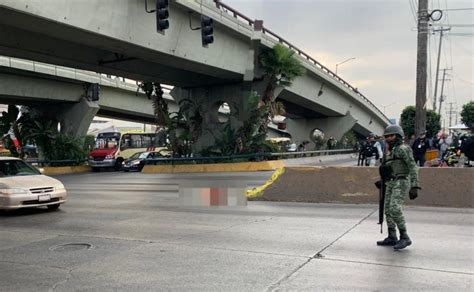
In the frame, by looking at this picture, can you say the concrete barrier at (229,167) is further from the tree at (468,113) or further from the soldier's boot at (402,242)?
the tree at (468,113)

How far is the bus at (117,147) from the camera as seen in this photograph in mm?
30734

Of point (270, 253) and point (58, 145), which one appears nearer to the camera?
point (270, 253)

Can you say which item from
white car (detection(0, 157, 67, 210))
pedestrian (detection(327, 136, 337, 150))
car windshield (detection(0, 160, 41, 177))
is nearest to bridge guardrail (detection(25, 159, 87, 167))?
car windshield (detection(0, 160, 41, 177))

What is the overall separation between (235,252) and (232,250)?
0.42ft

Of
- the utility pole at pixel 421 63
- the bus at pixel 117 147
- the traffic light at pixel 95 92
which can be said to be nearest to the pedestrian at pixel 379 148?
the utility pole at pixel 421 63

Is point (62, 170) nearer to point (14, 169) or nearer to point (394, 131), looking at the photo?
point (14, 169)

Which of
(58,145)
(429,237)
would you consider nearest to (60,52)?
(58,145)

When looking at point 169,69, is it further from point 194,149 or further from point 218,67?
point 194,149

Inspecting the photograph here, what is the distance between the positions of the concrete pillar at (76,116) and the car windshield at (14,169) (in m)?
21.3

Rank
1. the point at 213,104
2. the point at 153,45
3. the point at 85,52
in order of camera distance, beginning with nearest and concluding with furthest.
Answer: the point at 153,45 < the point at 85,52 < the point at 213,104

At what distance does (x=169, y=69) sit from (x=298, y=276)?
19.3 m

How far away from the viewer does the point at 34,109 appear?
111 ft

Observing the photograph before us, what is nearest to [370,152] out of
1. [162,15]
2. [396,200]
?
[162,15]

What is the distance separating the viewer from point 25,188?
10500 mm
